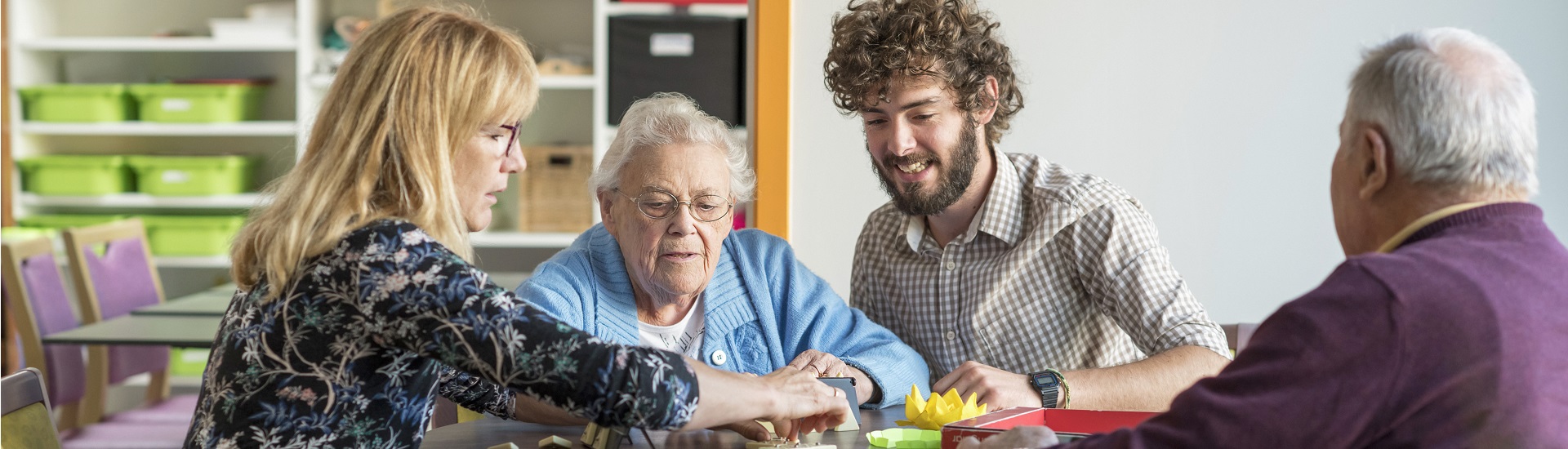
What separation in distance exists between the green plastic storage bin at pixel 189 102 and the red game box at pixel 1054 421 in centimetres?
413

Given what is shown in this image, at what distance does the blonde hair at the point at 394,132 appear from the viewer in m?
1.24

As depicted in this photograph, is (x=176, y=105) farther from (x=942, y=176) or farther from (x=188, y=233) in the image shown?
(x=942, y=176)

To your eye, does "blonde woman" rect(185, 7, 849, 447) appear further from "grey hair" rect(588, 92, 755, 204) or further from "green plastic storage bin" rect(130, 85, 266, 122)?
"green plastic storage bin" rect(130, 85, 266, 122)

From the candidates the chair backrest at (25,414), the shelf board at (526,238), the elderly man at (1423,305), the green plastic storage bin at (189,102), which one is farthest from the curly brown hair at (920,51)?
the green plastic storage bin at (189,102)

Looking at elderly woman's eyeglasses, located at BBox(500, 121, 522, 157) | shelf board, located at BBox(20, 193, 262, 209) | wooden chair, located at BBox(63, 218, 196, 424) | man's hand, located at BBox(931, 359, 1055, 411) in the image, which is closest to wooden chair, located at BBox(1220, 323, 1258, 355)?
man's hand, located at BBox(931, 359, 1055, 411)

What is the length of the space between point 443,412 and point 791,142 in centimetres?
108

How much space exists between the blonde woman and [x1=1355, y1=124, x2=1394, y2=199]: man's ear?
0.64 meters

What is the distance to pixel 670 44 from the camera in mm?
4328

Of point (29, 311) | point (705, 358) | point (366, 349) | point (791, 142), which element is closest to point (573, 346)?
point (366, 349)

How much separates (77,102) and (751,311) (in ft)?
12.9

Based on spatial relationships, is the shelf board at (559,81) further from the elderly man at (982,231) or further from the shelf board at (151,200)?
the elderly man at (982,231)

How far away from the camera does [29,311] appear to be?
126 inches

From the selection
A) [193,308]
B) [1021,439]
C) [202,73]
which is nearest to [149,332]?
[193,308]

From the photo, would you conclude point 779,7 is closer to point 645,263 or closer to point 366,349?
point 645,263
